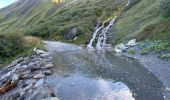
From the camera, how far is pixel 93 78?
30.8 metres

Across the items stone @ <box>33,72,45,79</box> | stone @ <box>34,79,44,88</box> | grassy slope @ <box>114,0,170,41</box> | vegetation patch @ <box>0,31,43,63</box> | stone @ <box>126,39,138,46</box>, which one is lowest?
stone @ <box>34,79,44,88</box>

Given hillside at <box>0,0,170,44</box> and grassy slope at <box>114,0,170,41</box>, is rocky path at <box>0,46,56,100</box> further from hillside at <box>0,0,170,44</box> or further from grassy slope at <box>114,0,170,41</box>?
hillside at <box>0,0,170,44</box>

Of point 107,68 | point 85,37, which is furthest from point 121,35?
point 107,68

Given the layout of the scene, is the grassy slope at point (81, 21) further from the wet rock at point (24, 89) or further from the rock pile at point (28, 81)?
the wet rock at point (24, 89)

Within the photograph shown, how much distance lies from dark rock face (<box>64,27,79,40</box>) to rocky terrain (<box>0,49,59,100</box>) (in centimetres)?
3175

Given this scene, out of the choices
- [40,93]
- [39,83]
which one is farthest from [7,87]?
[40,93]

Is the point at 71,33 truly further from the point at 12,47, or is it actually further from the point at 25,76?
the point at 25,76

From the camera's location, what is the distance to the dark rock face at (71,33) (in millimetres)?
73875

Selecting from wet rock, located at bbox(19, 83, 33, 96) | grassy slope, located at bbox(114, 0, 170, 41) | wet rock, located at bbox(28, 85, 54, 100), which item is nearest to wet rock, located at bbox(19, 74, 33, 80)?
wet rock, located at bbox(19, 83, 33, 96)

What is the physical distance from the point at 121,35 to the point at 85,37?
43.1 ft

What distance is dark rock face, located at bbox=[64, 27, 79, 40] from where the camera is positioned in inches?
2908

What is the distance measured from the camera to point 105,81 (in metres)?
29.2

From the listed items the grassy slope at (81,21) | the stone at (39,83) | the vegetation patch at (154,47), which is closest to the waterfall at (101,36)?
the grassy slope at (81,21)

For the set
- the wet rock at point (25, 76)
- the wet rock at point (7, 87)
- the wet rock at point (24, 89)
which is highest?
the wet rock at point (25, 76)
